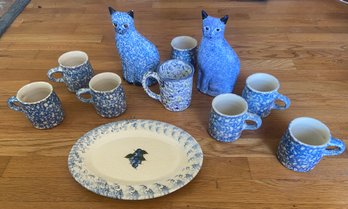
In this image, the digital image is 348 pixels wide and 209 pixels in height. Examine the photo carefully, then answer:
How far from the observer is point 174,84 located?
2.01ft

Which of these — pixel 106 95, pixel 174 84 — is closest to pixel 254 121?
pixel 174 84

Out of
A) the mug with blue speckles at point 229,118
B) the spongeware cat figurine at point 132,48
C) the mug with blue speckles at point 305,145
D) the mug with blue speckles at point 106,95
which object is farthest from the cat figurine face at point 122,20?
the mug with blue speckles at point 305,145

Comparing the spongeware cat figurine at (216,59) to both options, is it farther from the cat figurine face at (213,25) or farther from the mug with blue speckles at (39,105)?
the mug with blue speckles at (39,105)

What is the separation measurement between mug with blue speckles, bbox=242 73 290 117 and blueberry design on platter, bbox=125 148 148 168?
0.78 feet

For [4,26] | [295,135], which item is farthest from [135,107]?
[4,26]

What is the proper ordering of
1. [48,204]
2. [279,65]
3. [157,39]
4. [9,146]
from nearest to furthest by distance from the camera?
[48,204]
[9,146]
[279,65]
[157,39]

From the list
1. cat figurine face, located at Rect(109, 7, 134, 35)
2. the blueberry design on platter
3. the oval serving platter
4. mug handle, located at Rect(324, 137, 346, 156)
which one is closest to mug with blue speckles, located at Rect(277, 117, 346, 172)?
mug handle, located at Rect(324, 137, 346, 156)

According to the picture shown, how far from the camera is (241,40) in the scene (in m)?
0.89

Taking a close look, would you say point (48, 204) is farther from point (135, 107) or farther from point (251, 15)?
point (251, 15)

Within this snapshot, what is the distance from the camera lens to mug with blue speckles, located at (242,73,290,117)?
607 mm

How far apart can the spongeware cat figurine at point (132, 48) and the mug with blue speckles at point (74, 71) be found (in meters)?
0.09

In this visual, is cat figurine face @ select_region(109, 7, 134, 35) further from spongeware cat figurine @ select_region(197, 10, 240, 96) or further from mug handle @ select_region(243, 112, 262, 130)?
mug handle @ select_region(243, 112, 262, 130)

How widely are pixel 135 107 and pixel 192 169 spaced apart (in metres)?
0.22

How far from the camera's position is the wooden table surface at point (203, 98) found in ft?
1.71
